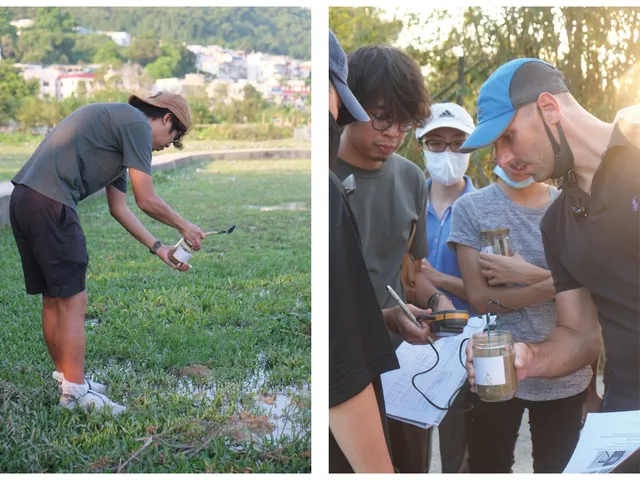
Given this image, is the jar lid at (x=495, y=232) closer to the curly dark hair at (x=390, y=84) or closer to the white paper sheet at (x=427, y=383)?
the white paper sheet at (x=427, y=383)

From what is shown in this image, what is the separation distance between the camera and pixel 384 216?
2.62 metres

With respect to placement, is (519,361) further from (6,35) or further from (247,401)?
(6,35)

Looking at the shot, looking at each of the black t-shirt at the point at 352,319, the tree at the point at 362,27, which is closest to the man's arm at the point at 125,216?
the black t-shirt at the point at 352,319

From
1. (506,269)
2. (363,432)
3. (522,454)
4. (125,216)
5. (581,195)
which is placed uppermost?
(581,195)

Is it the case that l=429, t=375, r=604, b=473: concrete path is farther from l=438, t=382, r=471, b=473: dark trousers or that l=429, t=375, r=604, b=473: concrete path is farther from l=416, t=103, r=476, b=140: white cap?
l=416, t=103, r=476, b=140: white cap

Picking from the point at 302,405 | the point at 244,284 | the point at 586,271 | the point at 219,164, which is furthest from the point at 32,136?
the point at 586,271

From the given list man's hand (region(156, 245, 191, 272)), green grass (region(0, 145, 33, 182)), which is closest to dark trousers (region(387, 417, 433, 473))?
man's hand (region(156, 245, 191, 272))

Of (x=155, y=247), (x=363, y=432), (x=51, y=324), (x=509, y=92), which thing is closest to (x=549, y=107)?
(x=509, y=92)

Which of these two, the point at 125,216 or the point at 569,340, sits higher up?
the point at 125,216

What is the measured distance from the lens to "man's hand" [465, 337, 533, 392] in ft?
7.51

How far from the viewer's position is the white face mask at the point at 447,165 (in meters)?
2.97

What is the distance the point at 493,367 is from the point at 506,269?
0.55 meters

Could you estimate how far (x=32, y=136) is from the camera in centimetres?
242

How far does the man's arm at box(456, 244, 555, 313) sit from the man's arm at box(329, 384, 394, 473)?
913mm
